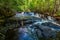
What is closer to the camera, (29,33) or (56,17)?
(29,33)

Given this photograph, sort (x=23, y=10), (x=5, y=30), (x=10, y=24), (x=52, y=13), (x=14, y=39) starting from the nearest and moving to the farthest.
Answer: (x=14, y=39), (x=5, y=30), (x=10, y=24), (x=52, y=13), (x=23, y=10)

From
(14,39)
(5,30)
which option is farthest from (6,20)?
(14,39)

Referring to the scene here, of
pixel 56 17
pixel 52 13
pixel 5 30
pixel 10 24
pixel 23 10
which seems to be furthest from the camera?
pixel 23 10

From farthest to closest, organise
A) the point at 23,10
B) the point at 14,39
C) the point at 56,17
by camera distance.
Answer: the point at 23,10, the point at 56,17, the point at 14,39

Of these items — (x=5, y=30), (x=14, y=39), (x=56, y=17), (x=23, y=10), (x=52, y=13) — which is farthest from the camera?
(x=23, y=10)

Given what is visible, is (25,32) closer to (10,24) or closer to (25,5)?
(10,24)

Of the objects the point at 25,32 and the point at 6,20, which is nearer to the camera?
the point at 25,32

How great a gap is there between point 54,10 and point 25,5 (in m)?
1.96

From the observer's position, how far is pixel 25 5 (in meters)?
9.97

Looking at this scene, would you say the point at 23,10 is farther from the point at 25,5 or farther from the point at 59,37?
the point at 59,37

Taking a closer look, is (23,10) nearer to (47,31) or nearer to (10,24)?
(10,24)

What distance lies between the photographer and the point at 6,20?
21.8 ft

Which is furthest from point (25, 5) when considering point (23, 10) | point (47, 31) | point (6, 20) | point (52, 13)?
point (47, 31)

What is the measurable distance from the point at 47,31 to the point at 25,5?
176 inches
